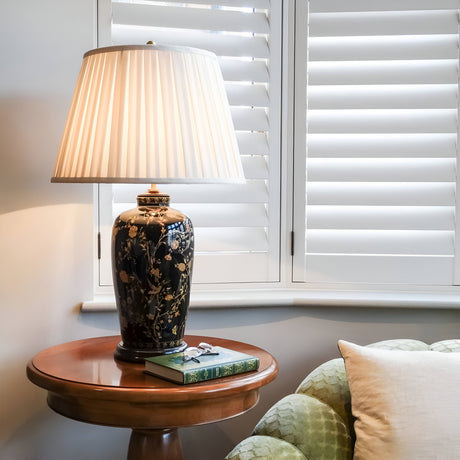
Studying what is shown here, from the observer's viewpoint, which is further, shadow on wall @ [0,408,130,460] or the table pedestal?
shadow on wall @ [0,408,130,460]

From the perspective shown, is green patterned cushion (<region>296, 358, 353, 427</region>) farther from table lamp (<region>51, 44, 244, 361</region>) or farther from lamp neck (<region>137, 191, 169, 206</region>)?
lamp neck (<region>137, 191, 169, 206</region>)

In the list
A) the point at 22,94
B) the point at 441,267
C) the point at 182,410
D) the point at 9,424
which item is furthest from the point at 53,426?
the point at 441,267

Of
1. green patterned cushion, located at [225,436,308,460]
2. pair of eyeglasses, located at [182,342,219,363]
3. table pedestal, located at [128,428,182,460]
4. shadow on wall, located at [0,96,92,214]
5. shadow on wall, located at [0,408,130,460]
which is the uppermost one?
shadow on wall, located at [0,96,92,214]

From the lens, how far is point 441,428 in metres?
1.28

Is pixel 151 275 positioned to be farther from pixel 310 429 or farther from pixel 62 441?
pixel 62 441

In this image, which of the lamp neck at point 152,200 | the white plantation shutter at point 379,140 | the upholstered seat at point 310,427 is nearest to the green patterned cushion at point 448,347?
the upholstered seat at point 310,427

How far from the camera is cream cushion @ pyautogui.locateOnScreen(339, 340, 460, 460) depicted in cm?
127

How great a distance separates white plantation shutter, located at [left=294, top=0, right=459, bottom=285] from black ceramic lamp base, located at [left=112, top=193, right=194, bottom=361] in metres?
0.59

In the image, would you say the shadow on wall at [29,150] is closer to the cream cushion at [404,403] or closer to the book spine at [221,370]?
the book spine at [221,370]

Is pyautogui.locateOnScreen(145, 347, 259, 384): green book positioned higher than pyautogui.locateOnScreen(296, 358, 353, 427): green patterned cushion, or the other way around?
pyautogui.locateOnScreen(145, 347, 259, 384): green book

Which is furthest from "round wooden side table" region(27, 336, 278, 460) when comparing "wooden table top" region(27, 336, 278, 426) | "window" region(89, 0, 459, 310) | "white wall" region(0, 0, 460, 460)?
"window" region(89, 0, 459, 310)

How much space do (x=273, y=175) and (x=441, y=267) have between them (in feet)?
1.82

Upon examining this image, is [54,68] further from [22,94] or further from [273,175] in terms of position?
[273,175]

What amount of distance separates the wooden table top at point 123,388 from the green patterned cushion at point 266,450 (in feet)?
0.23
